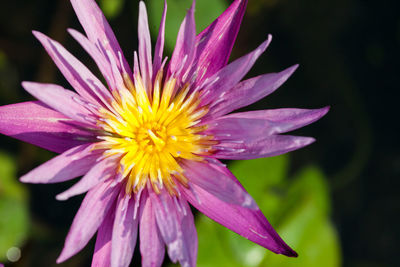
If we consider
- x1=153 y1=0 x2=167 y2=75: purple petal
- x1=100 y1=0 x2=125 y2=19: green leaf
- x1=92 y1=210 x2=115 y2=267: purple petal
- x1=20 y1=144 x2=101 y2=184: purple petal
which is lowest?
x1=92 y1=210 x2=115 y2=267: purple petal

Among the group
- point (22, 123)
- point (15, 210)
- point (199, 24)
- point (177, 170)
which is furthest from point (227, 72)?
point (15, 210)

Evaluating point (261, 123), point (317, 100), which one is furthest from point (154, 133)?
point (317, 100)

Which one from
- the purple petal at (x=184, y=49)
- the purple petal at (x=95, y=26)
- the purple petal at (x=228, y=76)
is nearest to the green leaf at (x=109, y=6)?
the purple petal at (x=95, y=26)

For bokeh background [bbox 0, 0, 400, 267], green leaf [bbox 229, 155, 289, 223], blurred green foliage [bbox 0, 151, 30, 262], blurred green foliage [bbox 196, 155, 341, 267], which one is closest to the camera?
blurred green foliage [bbox 196, 155, 341, 267]

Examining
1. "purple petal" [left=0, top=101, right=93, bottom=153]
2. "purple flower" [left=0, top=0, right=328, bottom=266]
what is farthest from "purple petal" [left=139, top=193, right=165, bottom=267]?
"purple petal" [left=0, top=101, right=93, bottom=153]

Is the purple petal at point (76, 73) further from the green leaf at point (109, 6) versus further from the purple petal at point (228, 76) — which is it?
the green leaf at point (109, 6)

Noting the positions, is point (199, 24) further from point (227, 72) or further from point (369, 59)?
point (369, 59)

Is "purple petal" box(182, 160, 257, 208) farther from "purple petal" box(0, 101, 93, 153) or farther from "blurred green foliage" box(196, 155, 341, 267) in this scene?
"blurred green foliage" box(196, 155, 341, 267)
